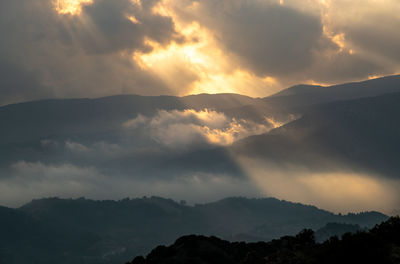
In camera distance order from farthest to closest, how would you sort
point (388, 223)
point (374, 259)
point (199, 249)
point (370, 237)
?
point (199, 249)
point (388, 223)
point (370, 237)
point (374, 259)

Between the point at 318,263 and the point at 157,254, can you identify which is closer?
the point at 318,263

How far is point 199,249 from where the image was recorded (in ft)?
396

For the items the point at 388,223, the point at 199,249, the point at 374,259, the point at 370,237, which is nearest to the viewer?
the point at 374,259

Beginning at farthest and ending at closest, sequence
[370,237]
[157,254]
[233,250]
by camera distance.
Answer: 1. [233,250]
2. [157,254]
3. [370,237]

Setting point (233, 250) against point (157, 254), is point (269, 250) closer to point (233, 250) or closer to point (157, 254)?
point (233, 250)

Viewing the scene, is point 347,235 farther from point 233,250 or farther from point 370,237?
point 233,250

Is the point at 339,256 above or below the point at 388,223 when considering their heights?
below

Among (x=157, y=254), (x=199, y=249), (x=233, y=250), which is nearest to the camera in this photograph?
(x=199, y=249)

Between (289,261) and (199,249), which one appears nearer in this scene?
(289,261)

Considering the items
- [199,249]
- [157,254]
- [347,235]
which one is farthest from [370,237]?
[157,254]

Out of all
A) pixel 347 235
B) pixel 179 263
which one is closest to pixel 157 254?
pixel 179 263

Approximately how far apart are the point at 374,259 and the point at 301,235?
60.8m

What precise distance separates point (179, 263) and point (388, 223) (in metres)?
41.7

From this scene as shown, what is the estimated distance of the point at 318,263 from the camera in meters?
69.9
